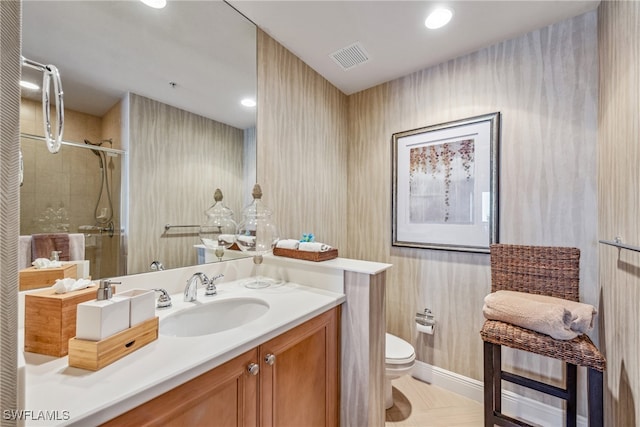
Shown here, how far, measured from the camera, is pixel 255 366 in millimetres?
830

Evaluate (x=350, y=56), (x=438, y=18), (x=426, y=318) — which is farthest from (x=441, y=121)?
(x=426, y=318)

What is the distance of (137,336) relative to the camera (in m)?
0.74

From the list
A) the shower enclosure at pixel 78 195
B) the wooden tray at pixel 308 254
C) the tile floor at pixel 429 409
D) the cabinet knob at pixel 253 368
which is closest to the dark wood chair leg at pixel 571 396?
the tile floor at pixel 429 409

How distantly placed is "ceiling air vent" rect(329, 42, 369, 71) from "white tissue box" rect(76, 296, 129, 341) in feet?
6.40

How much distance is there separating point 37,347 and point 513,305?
1850 millimetres

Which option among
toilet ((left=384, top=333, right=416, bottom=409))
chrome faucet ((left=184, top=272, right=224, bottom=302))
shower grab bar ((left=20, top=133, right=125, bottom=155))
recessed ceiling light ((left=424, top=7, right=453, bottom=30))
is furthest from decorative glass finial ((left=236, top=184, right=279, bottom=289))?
recessed ceiling light ((left=424, top=7, right=453, bottom=30))

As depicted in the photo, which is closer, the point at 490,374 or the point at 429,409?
the point at 490,374

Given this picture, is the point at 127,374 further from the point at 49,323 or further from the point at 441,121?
the point at 441,121

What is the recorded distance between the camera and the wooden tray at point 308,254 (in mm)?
1358

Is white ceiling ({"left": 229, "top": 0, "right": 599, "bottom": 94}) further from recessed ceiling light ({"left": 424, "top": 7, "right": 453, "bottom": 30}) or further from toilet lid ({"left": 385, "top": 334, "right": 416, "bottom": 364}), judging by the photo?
toilet lid ({"left": 385, "top": 334, "right": 416, "bottom": 364})

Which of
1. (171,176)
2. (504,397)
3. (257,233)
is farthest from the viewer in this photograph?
(504,397)

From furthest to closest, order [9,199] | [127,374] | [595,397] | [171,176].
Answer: [171,176], [595,397], [127,374], [9,199]

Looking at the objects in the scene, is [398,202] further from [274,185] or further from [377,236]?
[274,185]

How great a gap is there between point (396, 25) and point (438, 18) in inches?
9.5
